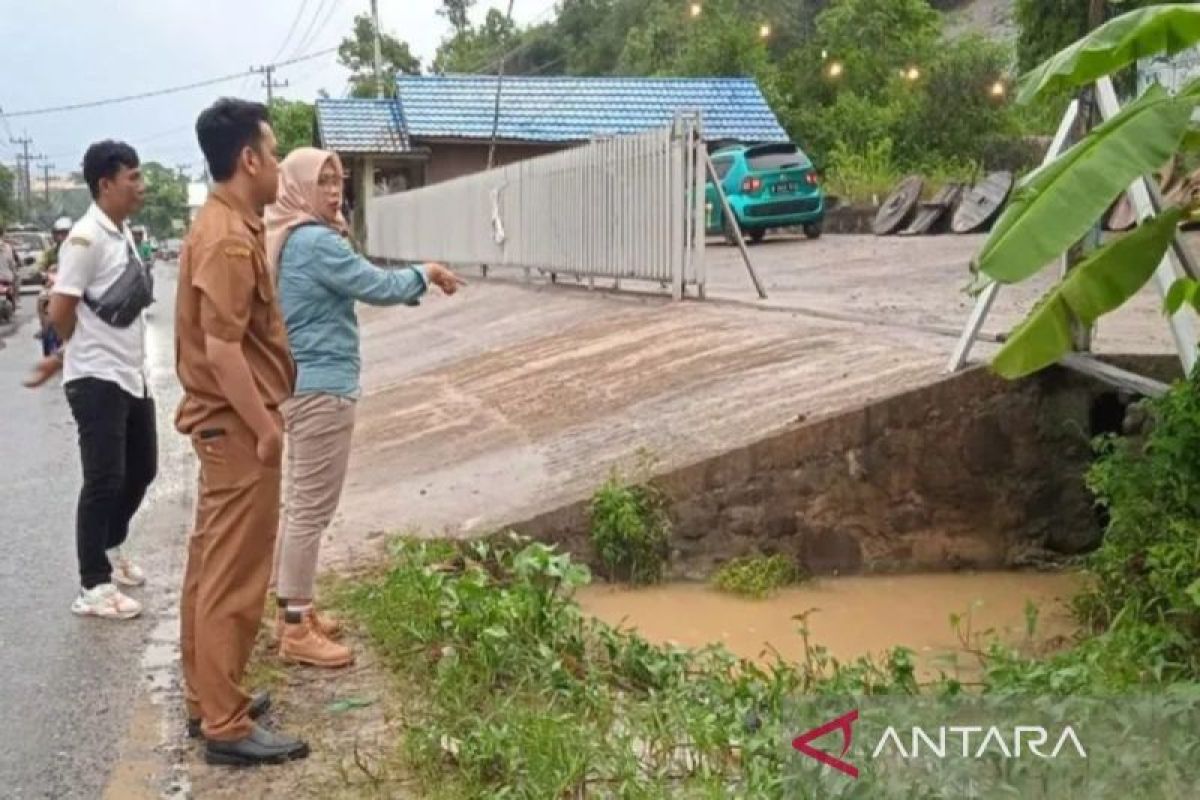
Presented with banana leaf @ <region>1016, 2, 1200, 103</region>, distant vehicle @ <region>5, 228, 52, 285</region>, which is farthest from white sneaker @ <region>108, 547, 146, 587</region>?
distant vehicle @ <region>5, 228, 52, 285</region>

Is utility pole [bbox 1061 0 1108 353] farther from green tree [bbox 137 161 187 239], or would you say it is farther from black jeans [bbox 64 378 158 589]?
green tree [bbox 137 161 187 239]

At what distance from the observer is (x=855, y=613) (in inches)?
242

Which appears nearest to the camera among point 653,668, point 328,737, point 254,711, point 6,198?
point 328,737

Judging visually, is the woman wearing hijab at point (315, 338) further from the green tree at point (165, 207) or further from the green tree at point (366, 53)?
the green tree at point (165, 207)

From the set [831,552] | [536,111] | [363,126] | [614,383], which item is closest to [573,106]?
[536,111]

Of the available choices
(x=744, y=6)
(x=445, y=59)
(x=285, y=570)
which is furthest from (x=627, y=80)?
(x=445, y=59)

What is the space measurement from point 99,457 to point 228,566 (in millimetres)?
1720

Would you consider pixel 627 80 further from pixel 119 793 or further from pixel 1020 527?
pixel 119 793

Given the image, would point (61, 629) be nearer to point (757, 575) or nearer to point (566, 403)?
point (757, 575)

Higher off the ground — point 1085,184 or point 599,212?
point 1085,184

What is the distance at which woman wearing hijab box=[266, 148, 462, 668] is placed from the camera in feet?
14.0

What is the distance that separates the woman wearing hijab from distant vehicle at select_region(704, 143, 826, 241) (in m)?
16.4

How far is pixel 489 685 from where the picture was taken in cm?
391

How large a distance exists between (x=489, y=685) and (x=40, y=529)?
418cm
